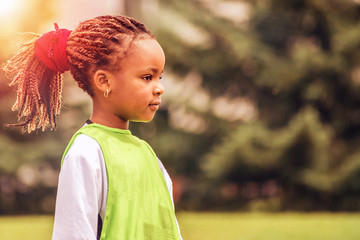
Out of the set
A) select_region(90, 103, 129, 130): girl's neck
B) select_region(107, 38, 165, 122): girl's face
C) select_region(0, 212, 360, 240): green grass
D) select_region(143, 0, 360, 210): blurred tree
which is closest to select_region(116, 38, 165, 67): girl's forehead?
select_region(107, 38, 165, 122): girl's face

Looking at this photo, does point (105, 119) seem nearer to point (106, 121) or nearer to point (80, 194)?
point (106, 121)

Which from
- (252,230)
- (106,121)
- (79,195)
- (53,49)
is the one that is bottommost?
(79,195)

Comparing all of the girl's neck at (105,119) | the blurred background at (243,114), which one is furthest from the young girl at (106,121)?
the blurred background at (243,114)

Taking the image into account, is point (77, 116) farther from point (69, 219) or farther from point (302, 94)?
point (69, 219)

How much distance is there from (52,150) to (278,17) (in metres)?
5.68

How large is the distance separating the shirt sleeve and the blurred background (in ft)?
28.3

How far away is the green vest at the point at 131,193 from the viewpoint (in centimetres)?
181

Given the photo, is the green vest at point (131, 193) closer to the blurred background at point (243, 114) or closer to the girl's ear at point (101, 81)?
the girl's ear at point (101, 81)

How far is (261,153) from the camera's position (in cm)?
1052

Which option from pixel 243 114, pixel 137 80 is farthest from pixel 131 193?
pixel 243 114

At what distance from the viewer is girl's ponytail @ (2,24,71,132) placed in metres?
2.04

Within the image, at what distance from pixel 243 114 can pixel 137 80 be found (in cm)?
974

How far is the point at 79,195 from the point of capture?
5.70 feet

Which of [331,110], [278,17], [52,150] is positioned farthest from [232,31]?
[52,150]
